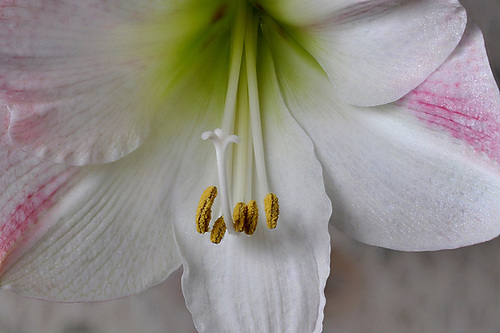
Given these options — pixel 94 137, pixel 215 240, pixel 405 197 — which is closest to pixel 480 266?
pixel 405 197

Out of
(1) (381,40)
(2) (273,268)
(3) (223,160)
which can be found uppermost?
(1) (381,40)

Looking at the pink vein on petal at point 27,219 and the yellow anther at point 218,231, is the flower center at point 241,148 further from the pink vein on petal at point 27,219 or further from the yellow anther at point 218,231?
the pink vein on petal at point 27,219

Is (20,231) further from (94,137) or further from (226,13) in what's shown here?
(226,13)

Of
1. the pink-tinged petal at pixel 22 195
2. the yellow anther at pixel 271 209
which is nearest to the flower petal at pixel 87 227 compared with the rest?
the pink-tinged petal at pixel 22 195

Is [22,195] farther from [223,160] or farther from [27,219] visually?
[223,160]

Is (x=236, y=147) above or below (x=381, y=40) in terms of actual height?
below

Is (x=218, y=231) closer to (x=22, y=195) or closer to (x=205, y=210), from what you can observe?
(x=205, y=210)

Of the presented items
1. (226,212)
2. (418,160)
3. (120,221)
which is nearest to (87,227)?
(120,221)
